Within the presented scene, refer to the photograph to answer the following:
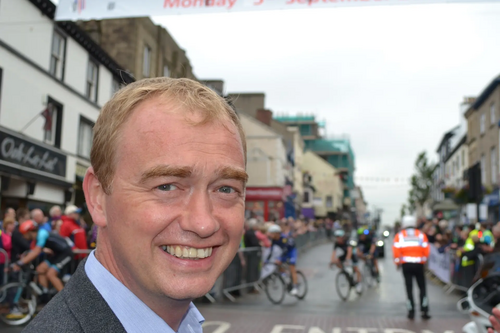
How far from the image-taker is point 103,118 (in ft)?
4.60

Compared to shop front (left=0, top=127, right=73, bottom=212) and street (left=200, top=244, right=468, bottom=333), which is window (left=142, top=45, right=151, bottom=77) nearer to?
shop front (left=0, top=127, right=73, bottom=212)

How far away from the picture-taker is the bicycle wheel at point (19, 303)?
8.49 metres

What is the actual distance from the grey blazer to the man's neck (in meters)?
0.09

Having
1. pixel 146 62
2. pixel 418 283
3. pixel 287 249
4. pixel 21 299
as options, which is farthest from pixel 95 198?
pixel 146 62

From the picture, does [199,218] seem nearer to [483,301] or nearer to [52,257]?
[483,301]

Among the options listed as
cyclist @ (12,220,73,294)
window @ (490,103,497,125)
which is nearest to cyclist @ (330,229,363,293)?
cyclist @ (12,220,73,294)

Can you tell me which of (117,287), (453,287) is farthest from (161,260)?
(453,287)

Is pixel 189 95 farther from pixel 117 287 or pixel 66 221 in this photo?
pixel 66 221

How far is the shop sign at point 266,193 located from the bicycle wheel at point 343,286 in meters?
26.5

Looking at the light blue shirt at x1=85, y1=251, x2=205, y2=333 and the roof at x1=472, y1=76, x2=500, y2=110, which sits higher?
the roof at x1=472, y1=76, x2=500, y2=110

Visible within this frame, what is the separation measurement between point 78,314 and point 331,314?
10500 millimetres

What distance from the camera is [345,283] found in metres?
13.6

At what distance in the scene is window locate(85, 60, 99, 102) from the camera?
20.4 m

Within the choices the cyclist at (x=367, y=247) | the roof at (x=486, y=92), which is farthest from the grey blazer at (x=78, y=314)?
the roof at (x=486, y=92)
